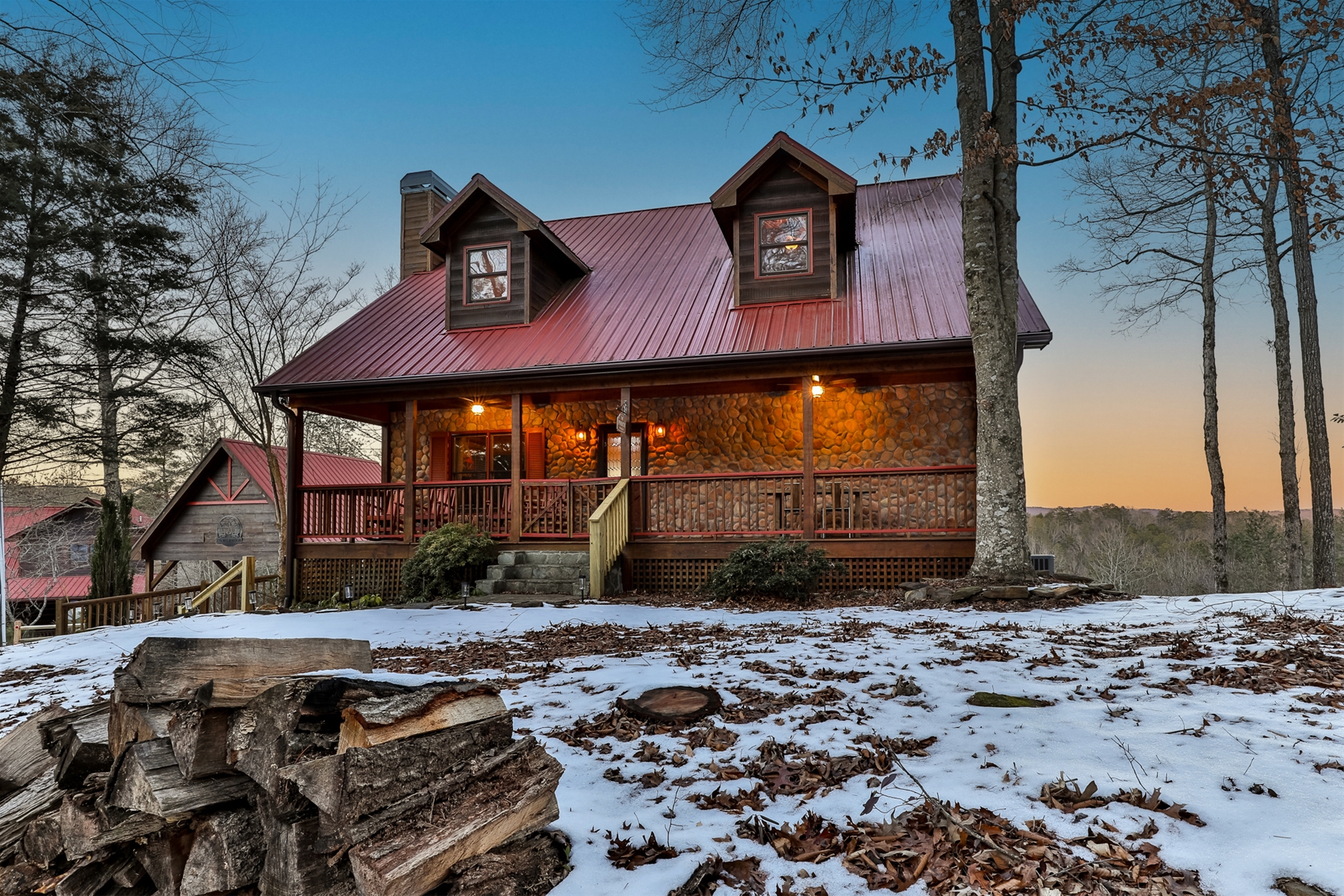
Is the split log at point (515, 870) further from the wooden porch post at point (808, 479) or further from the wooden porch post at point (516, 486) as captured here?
the wooden porch post at point (516, 486)

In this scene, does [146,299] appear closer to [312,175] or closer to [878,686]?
[312,175]

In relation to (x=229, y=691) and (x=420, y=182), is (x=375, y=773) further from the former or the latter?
(x=420, y=182)

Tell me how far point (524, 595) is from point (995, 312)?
23.8ft

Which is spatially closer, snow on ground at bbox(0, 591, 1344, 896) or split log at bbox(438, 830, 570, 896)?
split log at bbox(438, 830, 570, 896)

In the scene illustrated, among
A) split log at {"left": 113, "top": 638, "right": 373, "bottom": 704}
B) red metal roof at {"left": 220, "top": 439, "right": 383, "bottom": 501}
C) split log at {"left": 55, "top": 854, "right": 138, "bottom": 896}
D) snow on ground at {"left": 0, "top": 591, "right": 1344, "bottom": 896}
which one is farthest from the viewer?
red metal roof at {"left": 220, "top": 439, "right": 383, "bottom": 501}

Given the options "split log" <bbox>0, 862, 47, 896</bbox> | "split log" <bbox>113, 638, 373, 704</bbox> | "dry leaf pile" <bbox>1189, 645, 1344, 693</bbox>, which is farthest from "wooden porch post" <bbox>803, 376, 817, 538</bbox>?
"split log" <bbox>0, 862, 47, 896</bbox>

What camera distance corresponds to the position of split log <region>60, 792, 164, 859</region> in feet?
7.97

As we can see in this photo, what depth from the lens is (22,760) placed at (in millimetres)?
3283

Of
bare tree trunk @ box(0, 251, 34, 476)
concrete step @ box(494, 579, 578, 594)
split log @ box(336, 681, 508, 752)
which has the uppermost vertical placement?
bare tree trunk @ box(0, 251, 34, 476)

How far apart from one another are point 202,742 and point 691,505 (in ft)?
29.8

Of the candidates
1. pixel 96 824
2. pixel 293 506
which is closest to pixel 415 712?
pixel 96 824

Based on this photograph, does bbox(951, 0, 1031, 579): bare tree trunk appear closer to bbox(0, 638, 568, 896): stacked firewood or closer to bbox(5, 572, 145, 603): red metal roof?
bbox(0, 638, 568, 896): stacked firewood

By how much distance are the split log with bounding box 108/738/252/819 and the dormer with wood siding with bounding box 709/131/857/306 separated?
11.0m

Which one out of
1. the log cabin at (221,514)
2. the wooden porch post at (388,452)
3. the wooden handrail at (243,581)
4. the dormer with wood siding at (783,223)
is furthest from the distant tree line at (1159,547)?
the log cabin at (221,514)
